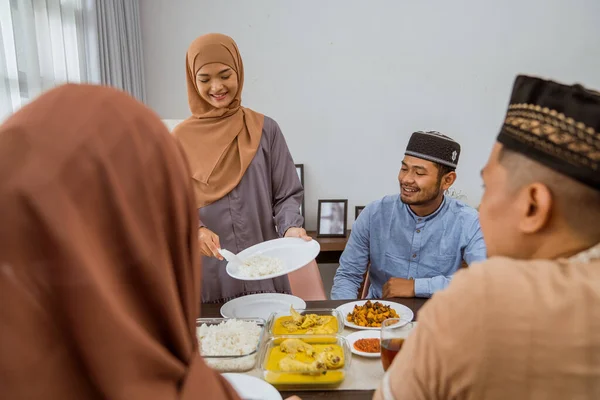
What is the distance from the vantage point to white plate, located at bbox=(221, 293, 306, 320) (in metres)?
1.68

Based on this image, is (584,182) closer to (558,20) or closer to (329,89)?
(329,89)

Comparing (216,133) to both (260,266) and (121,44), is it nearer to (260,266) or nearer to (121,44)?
(260,266)

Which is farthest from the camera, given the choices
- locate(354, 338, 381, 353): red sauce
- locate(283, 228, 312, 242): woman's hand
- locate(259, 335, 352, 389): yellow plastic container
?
locate(283, 228, 312, 242): woman's hand

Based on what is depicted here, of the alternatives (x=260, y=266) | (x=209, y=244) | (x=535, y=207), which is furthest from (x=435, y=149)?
(x=535, y=207)

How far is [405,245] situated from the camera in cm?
230

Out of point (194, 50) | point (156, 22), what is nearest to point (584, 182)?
point (194, 50)

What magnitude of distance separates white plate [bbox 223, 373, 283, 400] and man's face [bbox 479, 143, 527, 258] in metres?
0.58

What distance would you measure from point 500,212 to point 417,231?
1530 millimetres

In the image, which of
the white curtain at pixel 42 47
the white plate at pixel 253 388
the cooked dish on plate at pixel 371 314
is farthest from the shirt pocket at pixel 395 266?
the white curtain at pixel 42 47

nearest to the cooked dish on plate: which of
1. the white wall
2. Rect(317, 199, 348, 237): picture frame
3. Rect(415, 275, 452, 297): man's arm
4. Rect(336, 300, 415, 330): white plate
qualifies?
Rect(336, 300, 415, 330): white plate

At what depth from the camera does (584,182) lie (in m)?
0.69

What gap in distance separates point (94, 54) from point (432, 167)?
2.25m

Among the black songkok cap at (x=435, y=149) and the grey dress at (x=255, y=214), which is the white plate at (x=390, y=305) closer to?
the grey dress at (x=255, y=214)

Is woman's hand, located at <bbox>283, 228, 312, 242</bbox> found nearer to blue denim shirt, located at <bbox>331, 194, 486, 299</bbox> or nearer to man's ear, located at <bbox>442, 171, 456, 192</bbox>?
blue denim shirt, located at <bbox>331, 194, 486, 299</bbox>
